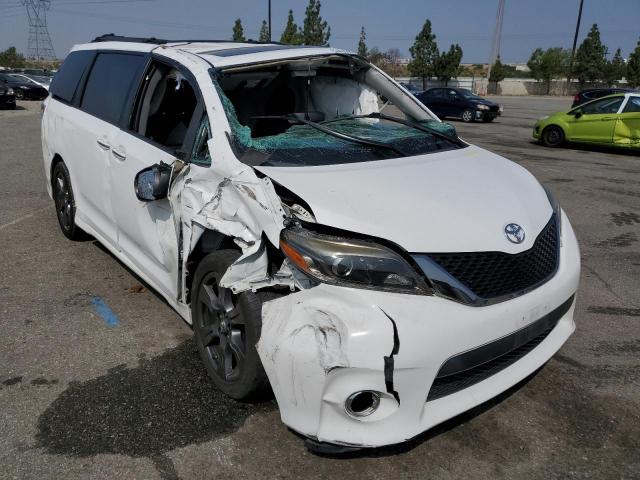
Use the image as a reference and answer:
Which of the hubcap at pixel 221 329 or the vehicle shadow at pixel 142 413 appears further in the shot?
the hubcap at pixel 221 329

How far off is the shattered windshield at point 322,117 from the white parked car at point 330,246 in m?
0.02

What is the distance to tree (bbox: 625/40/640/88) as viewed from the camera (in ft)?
184

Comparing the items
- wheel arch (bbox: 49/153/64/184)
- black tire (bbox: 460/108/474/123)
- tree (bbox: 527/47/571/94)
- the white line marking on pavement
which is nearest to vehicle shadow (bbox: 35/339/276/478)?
wheel arch (bbox: 49/153/64/184)

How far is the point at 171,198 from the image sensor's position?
10.2 feet

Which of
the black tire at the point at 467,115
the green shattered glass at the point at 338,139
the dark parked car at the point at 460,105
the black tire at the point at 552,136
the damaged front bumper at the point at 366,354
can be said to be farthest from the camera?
the black tire at the point at 467,115

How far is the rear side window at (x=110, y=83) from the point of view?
394 cm

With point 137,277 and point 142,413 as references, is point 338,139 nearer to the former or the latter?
point 142,413

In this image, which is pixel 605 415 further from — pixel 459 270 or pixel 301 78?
pixel 301 78

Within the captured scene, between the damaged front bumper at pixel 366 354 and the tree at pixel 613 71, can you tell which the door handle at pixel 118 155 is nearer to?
the damaged front bumper at pixel 366 354

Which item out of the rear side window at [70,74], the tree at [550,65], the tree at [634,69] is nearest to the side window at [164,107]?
the rear side window at [70,74]

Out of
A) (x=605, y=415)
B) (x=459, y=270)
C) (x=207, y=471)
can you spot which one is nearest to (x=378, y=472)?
(x=207, y=471)

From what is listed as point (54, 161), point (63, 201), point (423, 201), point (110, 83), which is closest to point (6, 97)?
point (54, 161)

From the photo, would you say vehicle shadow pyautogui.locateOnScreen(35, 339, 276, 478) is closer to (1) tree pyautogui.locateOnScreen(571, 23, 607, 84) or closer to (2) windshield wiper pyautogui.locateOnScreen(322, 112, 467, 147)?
(2) windshield wiper pyautogui.locateOnScreen(322, 112, 467, 147)

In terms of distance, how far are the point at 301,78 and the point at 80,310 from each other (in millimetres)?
2379
